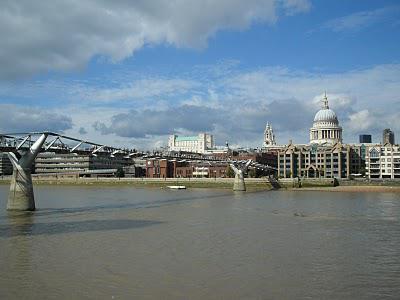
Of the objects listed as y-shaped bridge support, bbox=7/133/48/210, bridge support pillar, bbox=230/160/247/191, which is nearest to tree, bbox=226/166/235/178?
bridge support pillar, bbox=230/160/247/191

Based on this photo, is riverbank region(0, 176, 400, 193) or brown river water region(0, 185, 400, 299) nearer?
brown river water region(0, 185, 400, 299)

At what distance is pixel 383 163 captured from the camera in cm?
13350

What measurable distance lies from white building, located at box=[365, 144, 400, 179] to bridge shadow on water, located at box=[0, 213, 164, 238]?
108 m

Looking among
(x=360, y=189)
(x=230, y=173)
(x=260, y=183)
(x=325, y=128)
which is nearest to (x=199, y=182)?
(x=260, y=183)

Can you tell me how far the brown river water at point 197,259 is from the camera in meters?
14.9

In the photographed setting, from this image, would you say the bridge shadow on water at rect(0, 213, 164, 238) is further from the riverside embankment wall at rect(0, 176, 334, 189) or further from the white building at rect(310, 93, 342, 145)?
the white building at rect(310, 93, 342, 145)

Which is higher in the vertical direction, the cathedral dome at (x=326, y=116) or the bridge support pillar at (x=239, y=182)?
the cathedral dome at (x=326, y=116)

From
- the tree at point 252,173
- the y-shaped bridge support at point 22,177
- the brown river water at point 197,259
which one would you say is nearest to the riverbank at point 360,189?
the tree at point 252,173

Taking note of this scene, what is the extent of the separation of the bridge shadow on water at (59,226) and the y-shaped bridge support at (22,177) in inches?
176

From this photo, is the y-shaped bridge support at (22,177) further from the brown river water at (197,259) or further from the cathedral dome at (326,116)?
the cathedral dome at (326,116)

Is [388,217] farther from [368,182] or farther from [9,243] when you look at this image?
[368,182]

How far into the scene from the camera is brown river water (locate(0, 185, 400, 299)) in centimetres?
1495

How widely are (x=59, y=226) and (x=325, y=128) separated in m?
139

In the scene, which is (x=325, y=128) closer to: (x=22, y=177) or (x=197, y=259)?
(x=22, y=177)
